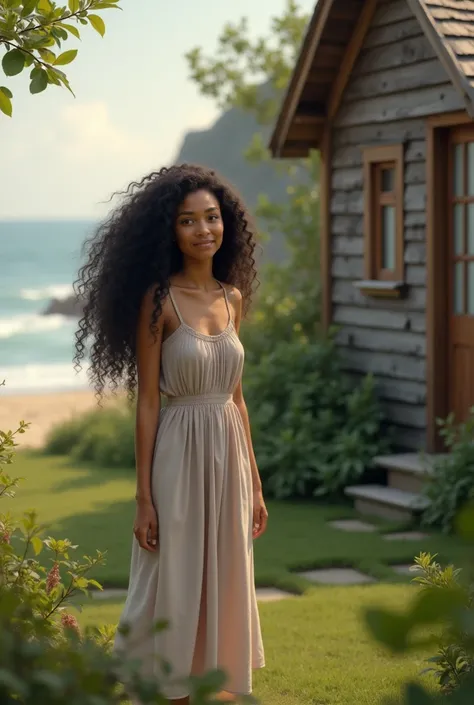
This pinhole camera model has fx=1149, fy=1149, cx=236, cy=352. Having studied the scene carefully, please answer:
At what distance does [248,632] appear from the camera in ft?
13.6

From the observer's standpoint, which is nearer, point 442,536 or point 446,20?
point 442,536

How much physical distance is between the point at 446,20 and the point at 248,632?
5.48m

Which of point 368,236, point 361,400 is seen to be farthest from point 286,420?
point 368,236

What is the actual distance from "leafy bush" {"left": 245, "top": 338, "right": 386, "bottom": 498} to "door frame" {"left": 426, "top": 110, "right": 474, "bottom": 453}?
62 cm

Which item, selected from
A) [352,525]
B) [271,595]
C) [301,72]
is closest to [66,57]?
→ [271,595]

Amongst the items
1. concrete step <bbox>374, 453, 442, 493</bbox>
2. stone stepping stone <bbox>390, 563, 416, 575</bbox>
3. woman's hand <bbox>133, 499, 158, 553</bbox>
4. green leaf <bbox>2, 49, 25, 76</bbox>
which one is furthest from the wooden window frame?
green leaf <bbox>2, 49, 25, 76</bbox>

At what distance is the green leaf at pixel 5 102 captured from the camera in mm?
2904

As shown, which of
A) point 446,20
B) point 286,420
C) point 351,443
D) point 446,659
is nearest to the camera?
point 446,659

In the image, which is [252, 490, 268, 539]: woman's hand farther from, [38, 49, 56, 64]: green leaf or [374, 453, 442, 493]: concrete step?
[374, 453, 442, 493]: concrete step

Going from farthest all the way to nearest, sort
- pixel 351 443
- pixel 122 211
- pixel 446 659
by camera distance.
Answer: pixel 351 443 < pixel 122 211 < pixel 446 659

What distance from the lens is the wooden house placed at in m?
8.55

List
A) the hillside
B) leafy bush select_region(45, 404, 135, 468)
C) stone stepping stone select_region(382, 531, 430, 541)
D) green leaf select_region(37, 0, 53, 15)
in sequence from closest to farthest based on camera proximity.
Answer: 1. green leaf select_region(37, 0, 53, 15)
2. stone stepping stone select_region(382, 531, 430, 541)
3. leafy bush select_region(45, 404, 135, 468)
4. the hillside

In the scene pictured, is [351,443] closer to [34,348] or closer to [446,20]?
[446,20]

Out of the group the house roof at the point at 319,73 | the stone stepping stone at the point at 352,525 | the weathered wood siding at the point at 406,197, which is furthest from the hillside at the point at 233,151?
the stone stepping stone at the point at 352,525
